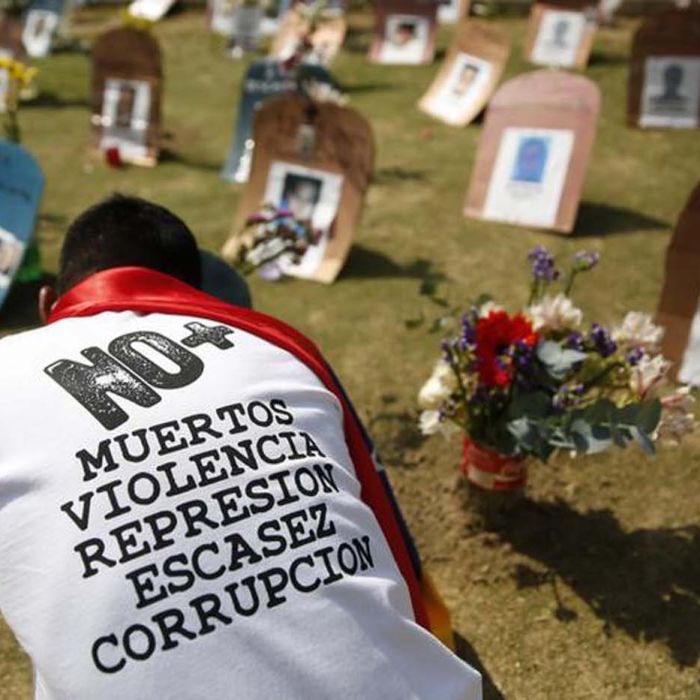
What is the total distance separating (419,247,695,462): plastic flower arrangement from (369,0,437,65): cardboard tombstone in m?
6.47

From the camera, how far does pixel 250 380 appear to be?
5.69 ft

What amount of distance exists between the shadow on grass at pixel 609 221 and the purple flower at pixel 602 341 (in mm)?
2656

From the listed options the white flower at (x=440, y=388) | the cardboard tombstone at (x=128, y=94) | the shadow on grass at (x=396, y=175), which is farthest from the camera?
the cardboard tombstone at (x=128, y=94)

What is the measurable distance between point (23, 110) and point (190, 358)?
6.84 meters

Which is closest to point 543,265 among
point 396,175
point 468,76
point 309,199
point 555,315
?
point 555,315

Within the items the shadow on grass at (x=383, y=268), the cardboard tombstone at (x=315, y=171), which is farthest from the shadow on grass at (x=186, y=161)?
the shadow on grass at (x=383, y=268)

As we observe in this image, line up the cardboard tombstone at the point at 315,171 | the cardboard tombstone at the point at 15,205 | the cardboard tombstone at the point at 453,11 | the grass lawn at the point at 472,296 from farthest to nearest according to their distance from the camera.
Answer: the cardboard tombstone at the point at 453,11
the cardboard tombstone at the point at 315,171
the cardboard tombstone at the point at 15,205
the grass lawn at the point at 472,296

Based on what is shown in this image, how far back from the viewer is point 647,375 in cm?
248

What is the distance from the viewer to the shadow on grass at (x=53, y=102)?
7793 mm

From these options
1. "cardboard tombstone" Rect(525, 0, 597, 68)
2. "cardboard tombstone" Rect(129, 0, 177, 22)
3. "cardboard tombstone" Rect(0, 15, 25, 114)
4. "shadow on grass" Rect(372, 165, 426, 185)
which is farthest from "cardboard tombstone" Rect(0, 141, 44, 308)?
"cardboard tombstone" Rect(129, 0, 177, 22)

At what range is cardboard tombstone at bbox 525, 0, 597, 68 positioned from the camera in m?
8.12

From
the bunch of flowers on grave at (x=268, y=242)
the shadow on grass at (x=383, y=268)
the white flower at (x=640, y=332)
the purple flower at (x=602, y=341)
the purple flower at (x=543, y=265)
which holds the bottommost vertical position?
the shadow on grass at (x=383, y=268)

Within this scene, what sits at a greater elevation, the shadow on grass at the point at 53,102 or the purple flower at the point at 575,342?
the shadow on grass at the point at 53,102

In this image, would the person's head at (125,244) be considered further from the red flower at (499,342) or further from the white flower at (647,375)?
the white flower at (647,375)
